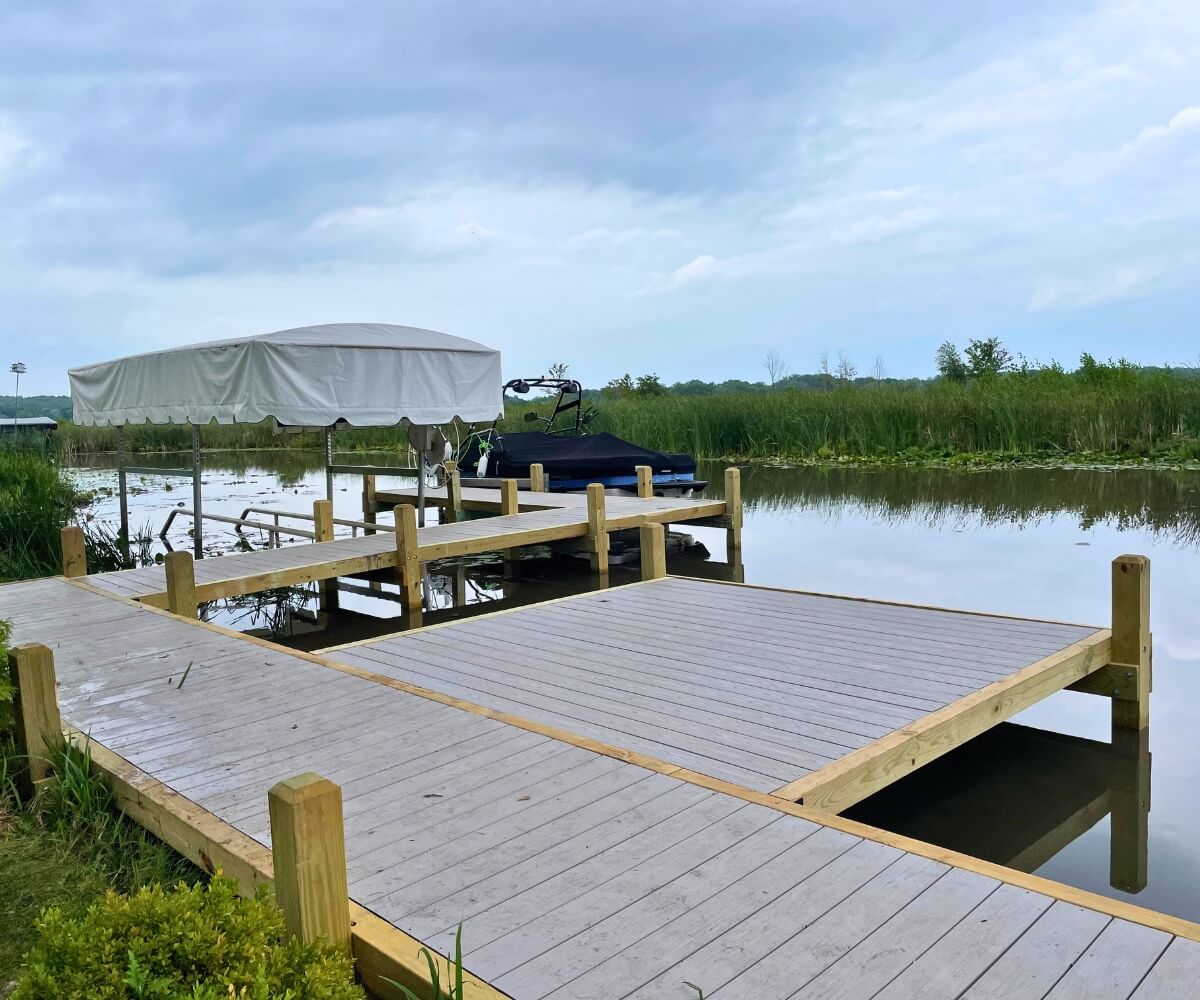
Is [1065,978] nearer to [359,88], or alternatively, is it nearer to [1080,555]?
[1080,555]

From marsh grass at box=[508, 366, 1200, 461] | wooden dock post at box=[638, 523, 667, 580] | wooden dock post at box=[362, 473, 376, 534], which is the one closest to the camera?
wooden dock post at box=[638, 523, 667, 580]

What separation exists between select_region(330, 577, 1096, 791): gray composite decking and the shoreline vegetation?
10.9 metres

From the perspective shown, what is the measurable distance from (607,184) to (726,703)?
44.4 ft

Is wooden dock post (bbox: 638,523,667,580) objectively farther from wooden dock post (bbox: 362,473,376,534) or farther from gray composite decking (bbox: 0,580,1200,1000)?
wooden dock post (bbox: 362,473,376,534)

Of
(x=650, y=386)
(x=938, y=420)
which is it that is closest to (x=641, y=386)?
(x=650, y=386)

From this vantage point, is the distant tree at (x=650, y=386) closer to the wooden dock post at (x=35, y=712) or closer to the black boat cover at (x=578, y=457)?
the black boat cover at (x=578, y=457)

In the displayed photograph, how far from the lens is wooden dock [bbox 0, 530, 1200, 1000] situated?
215 cm

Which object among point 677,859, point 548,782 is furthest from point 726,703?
point 677,859

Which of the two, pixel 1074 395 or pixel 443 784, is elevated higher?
pixel 1074 395

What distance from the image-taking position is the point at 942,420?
65.7 feet

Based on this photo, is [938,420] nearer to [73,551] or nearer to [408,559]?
[408,559]

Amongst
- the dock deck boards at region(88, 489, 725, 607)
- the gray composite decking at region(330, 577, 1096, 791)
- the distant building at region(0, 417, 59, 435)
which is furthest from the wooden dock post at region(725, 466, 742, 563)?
the distant building at region(0, 417, 59, 435)

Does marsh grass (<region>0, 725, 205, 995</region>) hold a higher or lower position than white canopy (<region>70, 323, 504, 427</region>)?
lower

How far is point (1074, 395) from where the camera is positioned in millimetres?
19031
